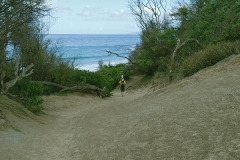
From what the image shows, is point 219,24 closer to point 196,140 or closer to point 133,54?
point 196,140

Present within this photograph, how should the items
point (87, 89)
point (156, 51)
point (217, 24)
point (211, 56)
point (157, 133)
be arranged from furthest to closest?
point (156, 51), point (87, 89), point (217, 24), point (211, 56), point (157, 133)

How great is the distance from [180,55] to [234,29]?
28.5 ft

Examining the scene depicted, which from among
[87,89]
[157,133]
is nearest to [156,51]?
[87,89]

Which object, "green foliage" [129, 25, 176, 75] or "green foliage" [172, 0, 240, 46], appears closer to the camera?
"green foliage" [172, 0, 240, 46]

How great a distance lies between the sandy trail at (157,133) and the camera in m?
7.52

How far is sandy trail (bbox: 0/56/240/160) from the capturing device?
752cm

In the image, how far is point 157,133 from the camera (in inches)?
355

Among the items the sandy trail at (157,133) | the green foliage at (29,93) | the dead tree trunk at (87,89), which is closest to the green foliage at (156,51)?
the dead tree trunk at (87,89)

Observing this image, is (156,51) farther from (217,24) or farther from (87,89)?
(87,89)

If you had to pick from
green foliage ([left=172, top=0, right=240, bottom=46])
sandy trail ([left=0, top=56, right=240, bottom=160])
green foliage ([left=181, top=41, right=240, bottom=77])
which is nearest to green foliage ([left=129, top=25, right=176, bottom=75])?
green foliage ([left=172, top=0, right=240, bottom=46])

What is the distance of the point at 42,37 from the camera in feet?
93.4

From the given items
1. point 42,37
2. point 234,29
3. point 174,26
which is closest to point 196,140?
point 234,29

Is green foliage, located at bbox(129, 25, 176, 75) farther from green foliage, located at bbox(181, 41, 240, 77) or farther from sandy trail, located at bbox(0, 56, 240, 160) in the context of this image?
sandy trail, located at bbox(0, 56, 240, 160)

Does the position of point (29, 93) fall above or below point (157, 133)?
above
